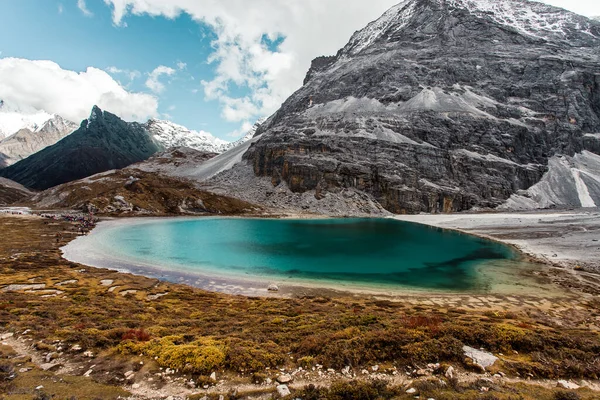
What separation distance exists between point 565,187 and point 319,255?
187 metres

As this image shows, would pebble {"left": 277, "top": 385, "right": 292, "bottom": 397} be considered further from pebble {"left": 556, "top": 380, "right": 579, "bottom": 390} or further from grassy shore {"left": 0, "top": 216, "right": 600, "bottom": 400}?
pebble {"left": 556, "top": 380, "right": 579, "bottom": 390}

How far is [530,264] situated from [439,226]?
6106 centimetres

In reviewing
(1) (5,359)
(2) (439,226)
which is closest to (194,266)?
(1) (5,359)

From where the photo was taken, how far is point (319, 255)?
55.3m

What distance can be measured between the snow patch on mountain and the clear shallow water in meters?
115

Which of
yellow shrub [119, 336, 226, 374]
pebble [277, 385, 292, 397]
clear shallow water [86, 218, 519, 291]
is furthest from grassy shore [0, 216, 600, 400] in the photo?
clear shallow water [86, 218, 519, 291]

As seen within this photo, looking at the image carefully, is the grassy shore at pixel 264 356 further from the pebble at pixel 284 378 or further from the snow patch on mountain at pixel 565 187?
the snow patch on mountain at pixel 565 187

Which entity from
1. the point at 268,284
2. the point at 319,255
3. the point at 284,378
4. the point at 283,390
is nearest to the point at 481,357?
the point at 284,378

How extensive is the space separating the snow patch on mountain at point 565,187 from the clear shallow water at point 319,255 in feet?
378

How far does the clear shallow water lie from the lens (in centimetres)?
4066

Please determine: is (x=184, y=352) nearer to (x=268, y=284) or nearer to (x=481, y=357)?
(x=481, y=357)

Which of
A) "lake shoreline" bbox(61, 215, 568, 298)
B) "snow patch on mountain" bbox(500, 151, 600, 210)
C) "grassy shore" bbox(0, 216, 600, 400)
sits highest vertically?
"snow patch on mountain" bbox(500, 151, 600, 210)

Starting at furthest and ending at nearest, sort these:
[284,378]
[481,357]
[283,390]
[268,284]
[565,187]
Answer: [565,187], [268,284], [481,357], [284,378], [283,390]

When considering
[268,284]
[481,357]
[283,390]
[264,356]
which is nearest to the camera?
[283,390]
